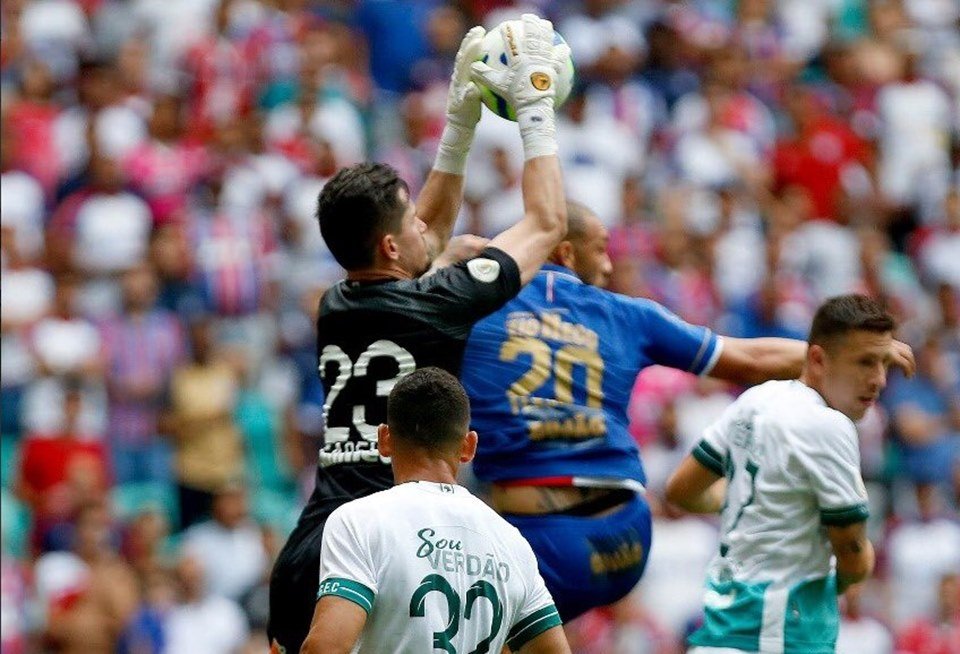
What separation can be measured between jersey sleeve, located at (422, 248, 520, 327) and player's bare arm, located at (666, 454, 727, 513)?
1538 mm

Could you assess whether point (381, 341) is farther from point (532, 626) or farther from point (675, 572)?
point (675, 572)

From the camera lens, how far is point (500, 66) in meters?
6.69

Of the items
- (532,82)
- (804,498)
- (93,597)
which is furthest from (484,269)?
(93,597)

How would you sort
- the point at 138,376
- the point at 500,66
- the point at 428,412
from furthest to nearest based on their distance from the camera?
the point at 138,376, the point at 500,66, the point at 428,412

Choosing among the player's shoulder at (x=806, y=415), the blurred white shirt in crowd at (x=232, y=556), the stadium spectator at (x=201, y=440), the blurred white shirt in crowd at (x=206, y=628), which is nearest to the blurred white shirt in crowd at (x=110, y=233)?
the stadium spectator at (x=201, y=440)

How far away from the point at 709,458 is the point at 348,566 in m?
2.44

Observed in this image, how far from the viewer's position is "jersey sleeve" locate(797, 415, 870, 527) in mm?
6824

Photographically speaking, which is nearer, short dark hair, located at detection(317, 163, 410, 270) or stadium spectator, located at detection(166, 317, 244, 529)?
short dark hair, located at detection(317, 163, 410, 270)

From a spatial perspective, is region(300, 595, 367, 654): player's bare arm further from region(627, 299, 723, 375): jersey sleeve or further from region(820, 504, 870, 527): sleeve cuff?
region(627, 299, 723, 375): jersey sleeve

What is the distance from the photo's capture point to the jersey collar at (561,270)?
7.38 metres

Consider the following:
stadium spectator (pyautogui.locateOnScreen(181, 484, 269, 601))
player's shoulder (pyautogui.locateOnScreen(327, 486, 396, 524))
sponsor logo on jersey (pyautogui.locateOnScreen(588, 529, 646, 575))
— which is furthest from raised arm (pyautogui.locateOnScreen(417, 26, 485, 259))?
stadium spectator (pyautogui.locateOnScreen(181, 484, 269, 601))

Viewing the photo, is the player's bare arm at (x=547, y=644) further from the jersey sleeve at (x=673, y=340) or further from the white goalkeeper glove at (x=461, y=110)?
the white goalkeeper glove at (x=461, y=110)

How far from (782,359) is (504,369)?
1.12 metres

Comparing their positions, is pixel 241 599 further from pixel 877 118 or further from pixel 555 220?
pixel 877 118
